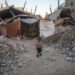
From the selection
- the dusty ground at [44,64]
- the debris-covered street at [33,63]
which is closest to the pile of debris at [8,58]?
the debris-covered street at [33,63]

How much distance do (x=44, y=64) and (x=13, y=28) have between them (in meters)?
9.52

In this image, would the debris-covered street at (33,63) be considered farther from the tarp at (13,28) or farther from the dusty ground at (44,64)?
A: the tarp at (13,28)

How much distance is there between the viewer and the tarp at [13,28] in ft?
67.2

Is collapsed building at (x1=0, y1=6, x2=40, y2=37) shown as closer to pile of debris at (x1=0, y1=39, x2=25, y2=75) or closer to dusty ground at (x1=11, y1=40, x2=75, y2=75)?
dusty ground at (x1=11, y1=40, x2=75, y2=75)

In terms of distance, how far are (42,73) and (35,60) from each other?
2.27 m

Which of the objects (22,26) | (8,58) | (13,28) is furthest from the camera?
(13,28)

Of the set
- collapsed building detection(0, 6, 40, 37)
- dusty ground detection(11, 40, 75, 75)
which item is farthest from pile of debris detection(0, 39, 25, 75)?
collapsed building detection(0, 6, 40, 37)

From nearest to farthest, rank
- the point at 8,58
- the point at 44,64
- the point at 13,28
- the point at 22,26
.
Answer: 1. the point at 44,64
2. the point at 8,58
3. the point at 22,26
4. the point at 13,28

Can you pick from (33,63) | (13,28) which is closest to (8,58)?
(33,63)

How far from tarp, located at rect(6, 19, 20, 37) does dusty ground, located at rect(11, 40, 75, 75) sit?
19.9ft

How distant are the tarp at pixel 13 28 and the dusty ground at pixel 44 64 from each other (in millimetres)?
6070


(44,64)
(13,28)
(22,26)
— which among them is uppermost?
(44,64)

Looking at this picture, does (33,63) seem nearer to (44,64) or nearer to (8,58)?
(44,64)

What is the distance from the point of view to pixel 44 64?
38.3ft
